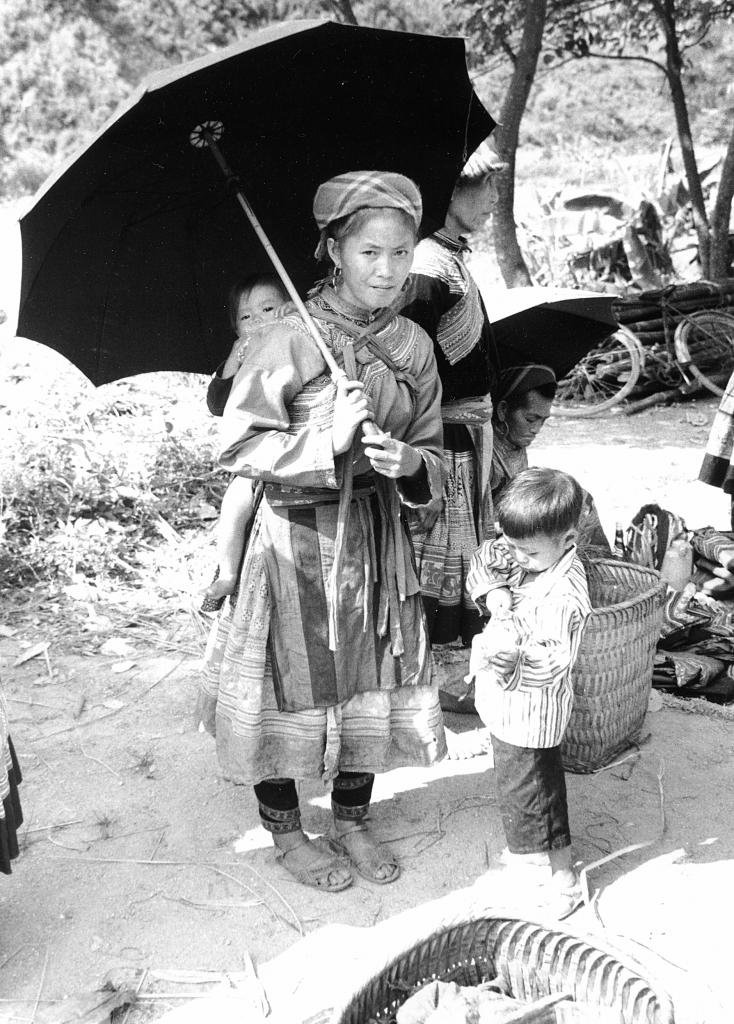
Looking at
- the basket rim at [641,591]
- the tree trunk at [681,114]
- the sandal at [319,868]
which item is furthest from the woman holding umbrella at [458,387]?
the tree trunk at [681,114]

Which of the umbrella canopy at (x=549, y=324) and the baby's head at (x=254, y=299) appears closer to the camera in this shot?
the baby's head at (x=254, y=299)

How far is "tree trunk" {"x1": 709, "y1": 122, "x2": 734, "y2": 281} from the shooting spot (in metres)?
10.2

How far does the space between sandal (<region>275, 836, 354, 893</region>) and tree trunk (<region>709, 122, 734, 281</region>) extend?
889cm

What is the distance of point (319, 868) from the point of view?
109 inches

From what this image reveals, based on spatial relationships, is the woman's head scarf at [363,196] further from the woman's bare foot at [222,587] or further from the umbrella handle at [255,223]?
the woman's bare foot at [222,587]

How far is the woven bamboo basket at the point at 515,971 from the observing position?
79.4 inches

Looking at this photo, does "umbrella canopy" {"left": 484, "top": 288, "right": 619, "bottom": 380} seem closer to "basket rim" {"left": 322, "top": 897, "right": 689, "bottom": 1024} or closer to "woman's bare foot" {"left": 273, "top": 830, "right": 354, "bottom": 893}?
"woman's bare foot" {"left": 273, "top": 830, "right": 354, "bottom": 893}

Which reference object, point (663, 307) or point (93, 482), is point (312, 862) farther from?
point (663, 307)

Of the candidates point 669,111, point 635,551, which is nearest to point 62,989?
point 635,551

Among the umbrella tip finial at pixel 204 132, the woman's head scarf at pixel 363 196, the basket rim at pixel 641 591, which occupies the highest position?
the umbrella tip finial at pixel 204 132

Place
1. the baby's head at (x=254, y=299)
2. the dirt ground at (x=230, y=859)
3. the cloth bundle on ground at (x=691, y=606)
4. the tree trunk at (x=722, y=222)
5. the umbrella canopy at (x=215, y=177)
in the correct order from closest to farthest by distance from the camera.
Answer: the umbrella canopy at (x=215, y=177), the dirt ground at (x=230, y=859), the baby's head at (x=254, y=299), the cloth bundle on ground at (x=691, y=606), the tree trunk at (x=722, y=222)

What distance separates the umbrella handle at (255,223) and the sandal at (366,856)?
1.21 metres

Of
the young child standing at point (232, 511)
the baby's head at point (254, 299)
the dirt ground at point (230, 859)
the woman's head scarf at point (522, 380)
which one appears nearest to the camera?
the dirt ground at point (230, 859)

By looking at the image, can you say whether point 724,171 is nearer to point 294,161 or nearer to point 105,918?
point 294,161
